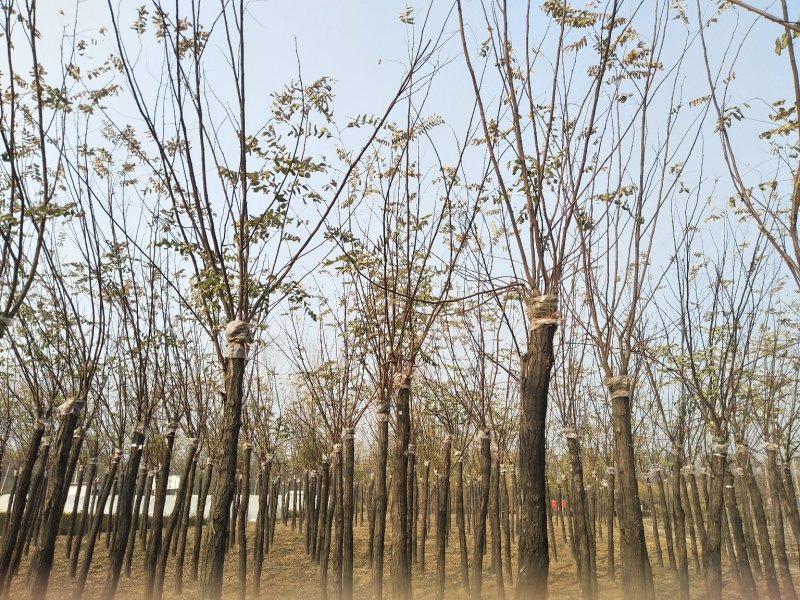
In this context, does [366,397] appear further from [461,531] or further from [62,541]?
[62,541]

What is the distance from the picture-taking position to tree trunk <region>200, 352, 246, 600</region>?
14.2 feet

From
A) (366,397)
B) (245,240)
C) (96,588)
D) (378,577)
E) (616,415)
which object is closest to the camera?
(245,240)

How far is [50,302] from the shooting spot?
8859mm

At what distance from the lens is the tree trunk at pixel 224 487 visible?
4.33 meters

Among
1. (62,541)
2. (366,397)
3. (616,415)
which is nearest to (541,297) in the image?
(616,415)

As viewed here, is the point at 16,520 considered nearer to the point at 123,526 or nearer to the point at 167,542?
the point at 123,526

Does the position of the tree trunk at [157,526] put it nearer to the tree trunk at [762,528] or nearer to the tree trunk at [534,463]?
the tree trunk at [534,463]

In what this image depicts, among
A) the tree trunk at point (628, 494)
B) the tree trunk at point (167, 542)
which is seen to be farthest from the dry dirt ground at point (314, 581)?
the tree trunk at point (628, 494)

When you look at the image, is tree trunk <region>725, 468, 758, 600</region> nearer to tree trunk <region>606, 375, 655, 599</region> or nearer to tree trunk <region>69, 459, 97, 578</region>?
tree trunk <region>606, 375, 655, 599</region>

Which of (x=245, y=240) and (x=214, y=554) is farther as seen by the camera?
(x=245, y=240)

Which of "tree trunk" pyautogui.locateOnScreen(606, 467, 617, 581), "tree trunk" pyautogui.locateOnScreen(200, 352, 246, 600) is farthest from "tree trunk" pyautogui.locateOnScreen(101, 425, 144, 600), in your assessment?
"tree trunk" pyautogui.locateOnScreen(606, 467, 617, 581)

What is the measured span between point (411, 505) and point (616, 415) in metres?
6.36

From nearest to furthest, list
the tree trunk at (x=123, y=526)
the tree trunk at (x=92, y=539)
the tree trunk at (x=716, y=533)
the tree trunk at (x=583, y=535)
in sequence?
the tree trunk at (x=716, y=533), the tree trunk at (x=123, y=526), the tree trunk at (x=92, y=539), the tree trunk at (x=583, y=535)

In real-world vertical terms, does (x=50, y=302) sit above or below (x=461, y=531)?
above
